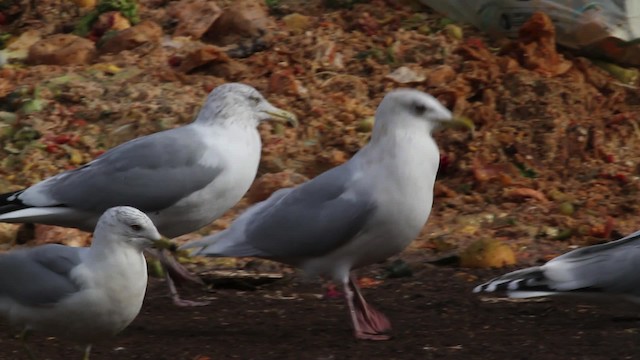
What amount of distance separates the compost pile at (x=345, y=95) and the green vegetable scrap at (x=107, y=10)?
1 cm

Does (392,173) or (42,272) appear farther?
(392,173)

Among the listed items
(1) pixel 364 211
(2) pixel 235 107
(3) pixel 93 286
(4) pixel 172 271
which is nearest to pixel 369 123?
(2) pixel 235 107

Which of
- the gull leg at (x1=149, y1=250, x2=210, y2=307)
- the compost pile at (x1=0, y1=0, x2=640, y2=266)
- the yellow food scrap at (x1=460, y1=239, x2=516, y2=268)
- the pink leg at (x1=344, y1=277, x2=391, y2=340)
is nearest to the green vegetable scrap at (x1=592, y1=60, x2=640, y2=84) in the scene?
the compost pile at (x1=0, y1=0, x2=640, y2=266)

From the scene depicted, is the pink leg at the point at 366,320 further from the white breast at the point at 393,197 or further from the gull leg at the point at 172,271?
the gull leg at the point at 172,271

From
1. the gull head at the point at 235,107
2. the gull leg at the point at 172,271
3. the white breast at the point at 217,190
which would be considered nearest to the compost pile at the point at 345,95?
the gull leg at the point at 172,271

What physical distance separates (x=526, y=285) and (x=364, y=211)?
0.71m

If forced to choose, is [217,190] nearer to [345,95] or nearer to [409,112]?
[409,112]

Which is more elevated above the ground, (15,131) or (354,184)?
(354,184)

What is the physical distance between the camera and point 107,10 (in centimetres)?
993

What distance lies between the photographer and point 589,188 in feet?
27.2

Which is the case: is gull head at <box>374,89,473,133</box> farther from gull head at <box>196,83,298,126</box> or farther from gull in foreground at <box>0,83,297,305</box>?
gull head at <box>196,83,298,126</box>

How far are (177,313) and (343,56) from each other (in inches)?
132

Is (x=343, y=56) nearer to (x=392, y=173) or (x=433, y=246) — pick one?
(x=433, y=246)

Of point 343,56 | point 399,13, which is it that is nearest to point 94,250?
point 343,56
